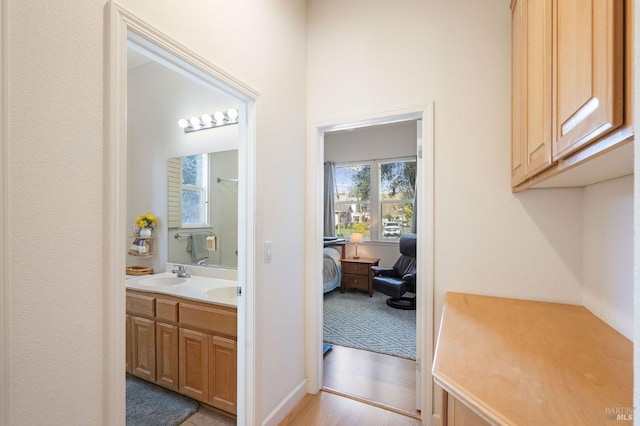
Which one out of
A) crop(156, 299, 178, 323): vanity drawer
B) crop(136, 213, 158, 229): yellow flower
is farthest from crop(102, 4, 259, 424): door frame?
crop(136, 213, 158, 229): yellow flower

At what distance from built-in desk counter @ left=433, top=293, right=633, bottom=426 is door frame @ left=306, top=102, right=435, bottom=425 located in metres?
0.51

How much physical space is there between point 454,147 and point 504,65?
0.55 meters

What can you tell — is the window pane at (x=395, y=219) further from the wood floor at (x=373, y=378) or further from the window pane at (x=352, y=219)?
the wood floor at (x=373, y=378)

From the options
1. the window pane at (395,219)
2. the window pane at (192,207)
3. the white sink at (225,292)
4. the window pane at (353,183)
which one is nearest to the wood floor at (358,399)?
the white sink at (225,292)

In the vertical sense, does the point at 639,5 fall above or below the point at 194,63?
below

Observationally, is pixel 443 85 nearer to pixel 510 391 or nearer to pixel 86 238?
pixel 510 391

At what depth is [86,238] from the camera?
89cm

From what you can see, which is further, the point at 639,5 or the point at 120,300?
the point at 120,300

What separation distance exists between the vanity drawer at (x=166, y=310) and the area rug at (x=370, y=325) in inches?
68.6

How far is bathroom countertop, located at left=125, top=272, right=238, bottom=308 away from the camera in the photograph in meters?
1.92

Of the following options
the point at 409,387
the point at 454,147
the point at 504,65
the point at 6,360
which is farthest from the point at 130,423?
the point at 504,65

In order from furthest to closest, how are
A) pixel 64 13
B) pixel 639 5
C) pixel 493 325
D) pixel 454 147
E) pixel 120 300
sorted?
pixel 454 147
pixel 493 325
pixel 120 300
pixel 64 13
pixel 639 5

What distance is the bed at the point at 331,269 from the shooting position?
459 cm

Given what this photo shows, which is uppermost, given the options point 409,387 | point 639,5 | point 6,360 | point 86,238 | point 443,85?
point 443,85
